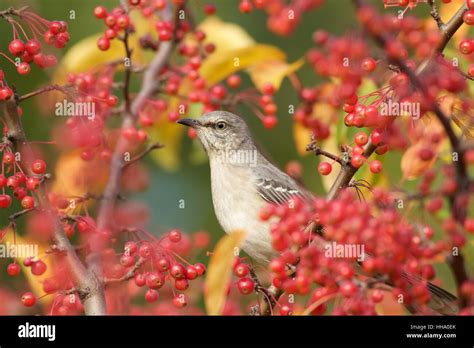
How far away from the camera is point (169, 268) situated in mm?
3607

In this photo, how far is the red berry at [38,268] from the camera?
3486 millimetres

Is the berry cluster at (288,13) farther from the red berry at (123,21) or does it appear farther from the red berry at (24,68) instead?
the red berry at (123,21)

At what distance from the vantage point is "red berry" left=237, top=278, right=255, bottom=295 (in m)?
3.69

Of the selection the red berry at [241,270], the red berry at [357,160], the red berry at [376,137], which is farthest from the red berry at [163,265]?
the red berry at [376,137]

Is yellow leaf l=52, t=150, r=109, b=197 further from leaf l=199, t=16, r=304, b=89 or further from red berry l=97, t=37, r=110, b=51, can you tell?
leaf l=199, t=16, r=304, b=89

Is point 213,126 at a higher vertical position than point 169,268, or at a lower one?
higher

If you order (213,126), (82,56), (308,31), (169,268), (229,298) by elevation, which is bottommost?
(229,298)

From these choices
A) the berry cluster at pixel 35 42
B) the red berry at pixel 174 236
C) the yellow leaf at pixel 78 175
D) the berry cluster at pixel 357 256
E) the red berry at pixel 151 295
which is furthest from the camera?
Result: the yellow leaf at pixel 78 175

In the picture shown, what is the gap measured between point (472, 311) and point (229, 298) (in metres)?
2.42

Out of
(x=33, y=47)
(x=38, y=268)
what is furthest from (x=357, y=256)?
(x=33, y=47)

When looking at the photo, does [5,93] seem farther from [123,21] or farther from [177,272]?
[123,21]

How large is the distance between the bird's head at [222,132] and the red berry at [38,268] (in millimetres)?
2353
